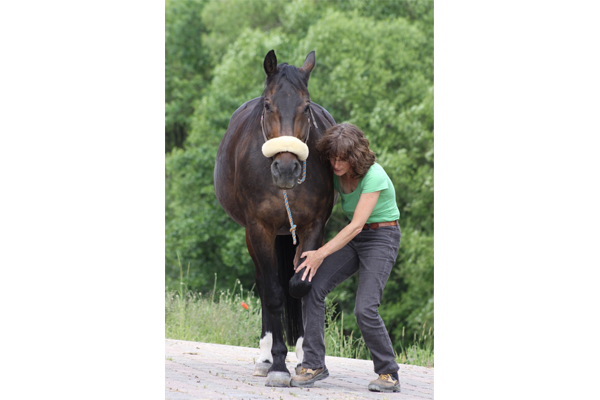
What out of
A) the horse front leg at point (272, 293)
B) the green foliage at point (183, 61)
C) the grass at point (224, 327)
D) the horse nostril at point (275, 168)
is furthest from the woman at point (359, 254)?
the green foliage at point (183, 61)

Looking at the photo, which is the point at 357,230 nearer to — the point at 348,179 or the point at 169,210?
the point at 348,179

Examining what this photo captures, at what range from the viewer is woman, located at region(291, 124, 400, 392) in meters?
4.43

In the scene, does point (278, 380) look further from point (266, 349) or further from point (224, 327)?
point (224, 327)

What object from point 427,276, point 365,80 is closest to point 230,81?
point 365,80

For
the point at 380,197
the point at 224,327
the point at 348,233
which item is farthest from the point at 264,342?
the point at 224,327

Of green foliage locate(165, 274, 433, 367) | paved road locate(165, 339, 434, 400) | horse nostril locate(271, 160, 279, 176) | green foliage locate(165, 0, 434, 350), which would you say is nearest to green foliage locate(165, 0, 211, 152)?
green foliage locate(165, 0, 434, 350)

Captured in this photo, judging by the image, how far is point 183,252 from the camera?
57.6 ft

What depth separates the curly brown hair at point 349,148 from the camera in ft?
14.4

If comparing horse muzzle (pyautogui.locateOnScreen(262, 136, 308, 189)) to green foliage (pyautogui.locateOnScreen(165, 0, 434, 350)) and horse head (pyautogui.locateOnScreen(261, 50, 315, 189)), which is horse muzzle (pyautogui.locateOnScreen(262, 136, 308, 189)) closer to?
horse head (pyautogui.locateOnScreen(261, 50, 315, 189))

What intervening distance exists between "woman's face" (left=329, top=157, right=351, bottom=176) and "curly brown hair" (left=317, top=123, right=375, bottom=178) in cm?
3

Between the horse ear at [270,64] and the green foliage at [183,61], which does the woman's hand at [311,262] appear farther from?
the green foliage at [183,61]

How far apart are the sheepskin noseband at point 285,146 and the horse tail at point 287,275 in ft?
4.99

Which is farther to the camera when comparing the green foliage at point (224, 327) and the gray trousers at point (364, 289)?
the green foliage at point (224, 327)

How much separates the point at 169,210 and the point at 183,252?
8.44 ft
